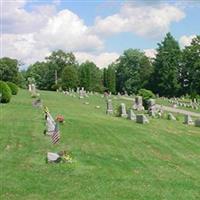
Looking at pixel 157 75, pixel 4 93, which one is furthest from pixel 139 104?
pixel 157 75

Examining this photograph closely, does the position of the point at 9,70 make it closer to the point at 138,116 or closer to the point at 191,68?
the point at 191,68

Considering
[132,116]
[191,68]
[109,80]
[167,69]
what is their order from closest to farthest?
[132,116] → [191,68] → [167,69] → [109,80]

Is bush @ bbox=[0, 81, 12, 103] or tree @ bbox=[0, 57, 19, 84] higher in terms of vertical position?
tree @ bbox=[0, 57, 19, 84]

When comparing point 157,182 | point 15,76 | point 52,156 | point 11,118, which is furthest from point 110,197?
point 15,76

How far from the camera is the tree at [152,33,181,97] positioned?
106375mm

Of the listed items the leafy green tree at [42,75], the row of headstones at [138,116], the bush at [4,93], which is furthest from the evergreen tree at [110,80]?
the row of headstones at [138,116]

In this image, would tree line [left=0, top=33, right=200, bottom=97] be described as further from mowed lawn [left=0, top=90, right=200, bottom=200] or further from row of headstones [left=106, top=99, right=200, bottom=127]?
mowed lawn [left=0, top=90, right=200, bottom=200]

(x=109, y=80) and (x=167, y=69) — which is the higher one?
(x=167, y=69)

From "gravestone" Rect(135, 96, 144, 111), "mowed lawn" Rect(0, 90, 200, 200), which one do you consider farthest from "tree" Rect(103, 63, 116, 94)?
"mowed lawn" Rect(0, 90, 200, 200)

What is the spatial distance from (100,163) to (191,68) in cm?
8810

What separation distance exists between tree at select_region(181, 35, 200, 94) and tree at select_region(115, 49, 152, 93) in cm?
1146

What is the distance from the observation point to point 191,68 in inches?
4114

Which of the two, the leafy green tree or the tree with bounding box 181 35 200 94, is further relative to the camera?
the leafy green tree

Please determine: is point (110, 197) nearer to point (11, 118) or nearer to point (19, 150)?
point (19, 150)
